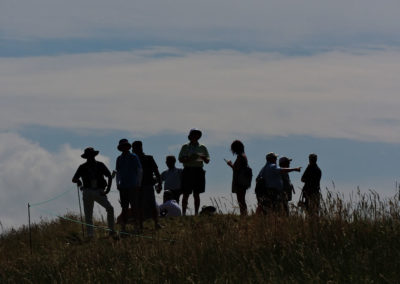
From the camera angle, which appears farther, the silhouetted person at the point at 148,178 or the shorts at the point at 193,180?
the shorts at the point at 193,180

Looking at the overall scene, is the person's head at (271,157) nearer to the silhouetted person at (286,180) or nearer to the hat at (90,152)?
the silhouetted person at (286,180)

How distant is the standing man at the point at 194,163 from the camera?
19.2 m

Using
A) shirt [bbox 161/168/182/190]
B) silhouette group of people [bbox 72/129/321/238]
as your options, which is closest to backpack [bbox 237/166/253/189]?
silhouette group of people [bbox 72/129/321/238]

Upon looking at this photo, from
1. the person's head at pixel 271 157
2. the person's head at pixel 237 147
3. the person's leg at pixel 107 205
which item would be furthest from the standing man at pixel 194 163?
the person's head at pixel 271 157

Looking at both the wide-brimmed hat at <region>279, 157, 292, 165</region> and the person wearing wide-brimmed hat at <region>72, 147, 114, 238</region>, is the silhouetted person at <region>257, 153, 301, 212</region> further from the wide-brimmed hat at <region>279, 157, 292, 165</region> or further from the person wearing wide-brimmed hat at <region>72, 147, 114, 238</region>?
the person wearing wide-brimmed hat at <region>72, 147, 114, 238</region>

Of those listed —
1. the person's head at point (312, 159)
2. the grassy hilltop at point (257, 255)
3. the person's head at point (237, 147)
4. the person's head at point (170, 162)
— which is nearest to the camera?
the grassy hilltop at point (257, 255)

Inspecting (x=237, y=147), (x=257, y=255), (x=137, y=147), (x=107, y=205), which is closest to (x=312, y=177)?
(x=237, y=147)

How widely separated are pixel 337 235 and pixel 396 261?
1.93m

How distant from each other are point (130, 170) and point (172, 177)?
98.1 inches

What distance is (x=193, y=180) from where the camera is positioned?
19.4m

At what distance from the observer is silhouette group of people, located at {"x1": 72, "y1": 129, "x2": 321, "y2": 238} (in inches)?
692

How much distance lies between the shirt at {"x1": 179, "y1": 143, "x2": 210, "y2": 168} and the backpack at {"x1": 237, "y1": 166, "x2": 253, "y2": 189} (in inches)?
38.1

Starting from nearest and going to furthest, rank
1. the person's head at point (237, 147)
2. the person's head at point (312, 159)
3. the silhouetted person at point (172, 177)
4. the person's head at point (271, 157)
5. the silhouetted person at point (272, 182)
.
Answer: the silhouetted person at point (272, 182)
the person's head at point (271, 157)
the person's head at point (237, 147)
the person's head at point (312, 159)
the silhouetted person at point (172, 177)

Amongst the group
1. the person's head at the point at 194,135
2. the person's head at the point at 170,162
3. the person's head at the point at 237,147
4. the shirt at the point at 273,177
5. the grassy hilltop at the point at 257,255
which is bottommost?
the grassy hilltop at the point at 257,255
